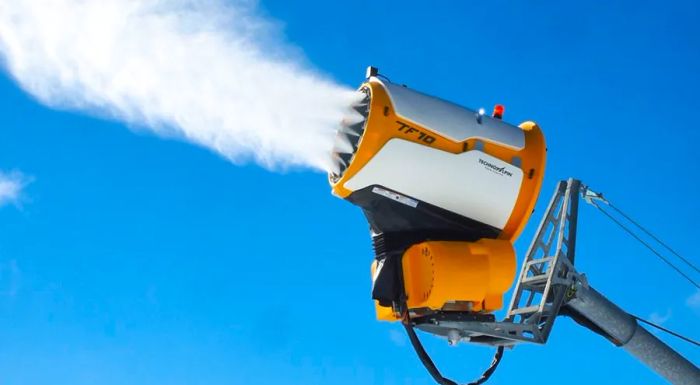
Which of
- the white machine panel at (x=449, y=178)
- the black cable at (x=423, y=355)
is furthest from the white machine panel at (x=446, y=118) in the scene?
the black cable at (x=423, y=355)

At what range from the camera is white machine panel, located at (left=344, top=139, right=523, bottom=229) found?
10320 millimetres

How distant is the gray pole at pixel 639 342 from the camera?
12.0 m

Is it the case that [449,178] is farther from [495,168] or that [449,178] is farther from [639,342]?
[639,342]

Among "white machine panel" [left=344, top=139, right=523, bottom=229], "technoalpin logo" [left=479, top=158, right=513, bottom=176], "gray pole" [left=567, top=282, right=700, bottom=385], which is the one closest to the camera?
"white machine panel" [left=344, top=139, right=523, bottom=229]

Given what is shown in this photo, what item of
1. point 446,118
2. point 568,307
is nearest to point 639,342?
point 568,307

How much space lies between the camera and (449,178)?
10.6 metres

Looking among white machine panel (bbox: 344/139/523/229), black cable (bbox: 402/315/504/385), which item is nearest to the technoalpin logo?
white machine panel (bbox: 344/139/523/229)

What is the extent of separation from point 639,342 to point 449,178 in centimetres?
403

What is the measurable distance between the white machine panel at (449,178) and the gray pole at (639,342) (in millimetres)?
2135

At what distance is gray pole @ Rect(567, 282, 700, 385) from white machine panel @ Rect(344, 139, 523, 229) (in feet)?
7.00

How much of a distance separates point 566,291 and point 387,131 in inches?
140

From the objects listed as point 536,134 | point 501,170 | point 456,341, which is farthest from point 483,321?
point 536,134

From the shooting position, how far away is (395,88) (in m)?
10.5

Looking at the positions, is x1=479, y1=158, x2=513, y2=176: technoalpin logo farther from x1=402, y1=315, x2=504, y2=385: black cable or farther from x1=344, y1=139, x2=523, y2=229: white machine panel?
x1=402, y1=315, x2=504, y2=385: black cable
